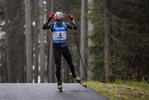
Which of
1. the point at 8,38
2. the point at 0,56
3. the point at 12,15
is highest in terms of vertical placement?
the point at 12,15

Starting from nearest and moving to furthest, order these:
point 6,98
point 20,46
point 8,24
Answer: point 6,98 → point 8,24 → point 20,46

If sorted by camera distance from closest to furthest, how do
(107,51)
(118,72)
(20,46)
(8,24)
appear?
(118,72)
(107,51)
(8,24)
(20,46)

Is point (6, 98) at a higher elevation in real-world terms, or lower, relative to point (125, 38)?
lower

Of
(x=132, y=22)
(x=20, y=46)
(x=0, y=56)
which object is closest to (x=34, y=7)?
(x=20, y=46)

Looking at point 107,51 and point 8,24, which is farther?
point 8,24

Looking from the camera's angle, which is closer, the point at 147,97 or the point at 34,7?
the point at 147,97

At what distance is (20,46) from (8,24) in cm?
617

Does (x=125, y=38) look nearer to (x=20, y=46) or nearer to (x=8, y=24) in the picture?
(x=8, y=24)

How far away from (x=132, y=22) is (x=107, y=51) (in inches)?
74.0

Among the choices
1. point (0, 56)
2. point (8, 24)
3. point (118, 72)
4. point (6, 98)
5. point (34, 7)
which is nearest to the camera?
point (6, 98)

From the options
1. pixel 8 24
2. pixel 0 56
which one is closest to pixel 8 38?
pixel 8 24

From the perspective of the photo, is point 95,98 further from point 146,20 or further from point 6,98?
point 146,20

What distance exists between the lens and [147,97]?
6.83 metres

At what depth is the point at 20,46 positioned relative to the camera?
3428 centimetres
